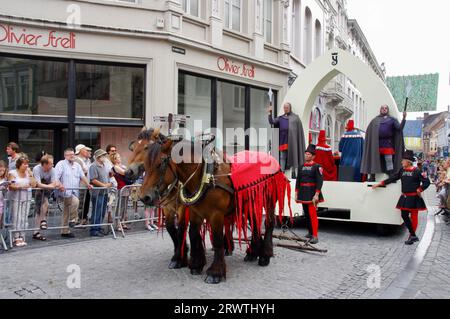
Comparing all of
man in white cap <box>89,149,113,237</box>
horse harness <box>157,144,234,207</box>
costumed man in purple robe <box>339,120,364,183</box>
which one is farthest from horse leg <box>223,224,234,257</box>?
costumed man in purple robe <box>339,120,364,183</box>

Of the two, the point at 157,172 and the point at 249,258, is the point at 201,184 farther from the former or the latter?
the point at 249,258

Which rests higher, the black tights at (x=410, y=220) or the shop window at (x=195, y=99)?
the shop window at (x=195, y=99)

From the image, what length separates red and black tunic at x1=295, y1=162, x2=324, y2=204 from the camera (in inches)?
293

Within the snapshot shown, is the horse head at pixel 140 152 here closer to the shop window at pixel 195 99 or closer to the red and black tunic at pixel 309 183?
the red and black tunic at pixel 309 183

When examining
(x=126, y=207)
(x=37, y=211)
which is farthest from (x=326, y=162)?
(x=37, y=211)

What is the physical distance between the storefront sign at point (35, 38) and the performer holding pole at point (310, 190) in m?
Answer: 6.79

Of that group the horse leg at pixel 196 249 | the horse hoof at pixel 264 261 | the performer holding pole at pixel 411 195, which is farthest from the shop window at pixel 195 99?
the horse leg at pixel 196 249

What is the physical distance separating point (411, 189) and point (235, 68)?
8.12 meters

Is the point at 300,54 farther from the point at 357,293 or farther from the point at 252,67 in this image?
the point at 357,293

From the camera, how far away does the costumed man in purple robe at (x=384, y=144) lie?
25.5 feet

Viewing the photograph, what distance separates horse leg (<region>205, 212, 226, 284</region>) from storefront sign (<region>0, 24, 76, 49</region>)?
7.53 meters

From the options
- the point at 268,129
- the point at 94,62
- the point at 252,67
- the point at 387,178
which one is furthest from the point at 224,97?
the point at 387,178

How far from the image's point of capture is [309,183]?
7527mm

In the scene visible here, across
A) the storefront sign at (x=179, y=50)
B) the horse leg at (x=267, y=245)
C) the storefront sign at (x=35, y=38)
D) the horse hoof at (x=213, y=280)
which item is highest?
the storefront sign at (x=179, y=50)
